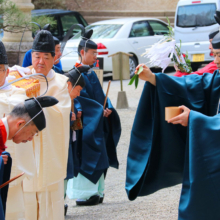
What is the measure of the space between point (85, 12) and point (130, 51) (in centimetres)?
648

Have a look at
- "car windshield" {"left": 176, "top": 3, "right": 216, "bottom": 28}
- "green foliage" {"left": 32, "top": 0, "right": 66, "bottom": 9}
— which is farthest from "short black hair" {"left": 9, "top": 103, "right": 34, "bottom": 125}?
"green foliage" {"left": 32, "top": 0, "right": 66, "bottom": 9}

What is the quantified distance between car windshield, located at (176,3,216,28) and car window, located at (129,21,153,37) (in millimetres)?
807

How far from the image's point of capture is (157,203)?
4.50 meters

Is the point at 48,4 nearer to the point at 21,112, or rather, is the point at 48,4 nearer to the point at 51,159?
the point at 51,159

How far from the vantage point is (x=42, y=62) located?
11.8 feet

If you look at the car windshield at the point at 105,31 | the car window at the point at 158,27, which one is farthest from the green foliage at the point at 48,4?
the car window at the point at 158,27

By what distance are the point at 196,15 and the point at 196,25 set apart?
0.96 feet

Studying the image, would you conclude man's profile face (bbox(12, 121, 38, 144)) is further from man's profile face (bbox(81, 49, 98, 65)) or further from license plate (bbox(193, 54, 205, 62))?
license plate (bbox(193, 54, 205, 62))

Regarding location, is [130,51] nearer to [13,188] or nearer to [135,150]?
[135,150]

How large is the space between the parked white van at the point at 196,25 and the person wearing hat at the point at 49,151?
844 centimetres

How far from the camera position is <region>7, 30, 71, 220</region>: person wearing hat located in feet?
11.2

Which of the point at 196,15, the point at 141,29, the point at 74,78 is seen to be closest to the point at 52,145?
the point at 74,78

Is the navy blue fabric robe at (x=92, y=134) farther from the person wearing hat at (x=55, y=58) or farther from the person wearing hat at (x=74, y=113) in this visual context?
the person wearing hat at (x=55, y=58)

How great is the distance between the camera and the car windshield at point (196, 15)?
1205 cm
